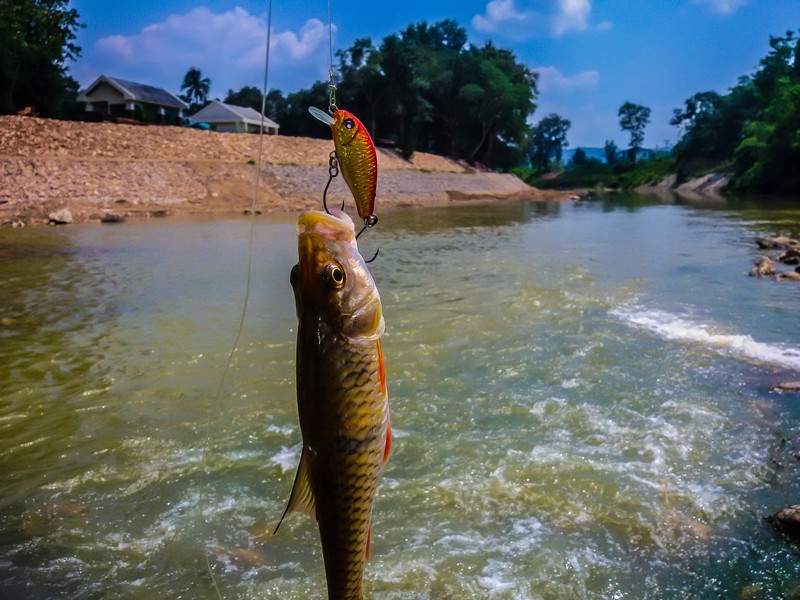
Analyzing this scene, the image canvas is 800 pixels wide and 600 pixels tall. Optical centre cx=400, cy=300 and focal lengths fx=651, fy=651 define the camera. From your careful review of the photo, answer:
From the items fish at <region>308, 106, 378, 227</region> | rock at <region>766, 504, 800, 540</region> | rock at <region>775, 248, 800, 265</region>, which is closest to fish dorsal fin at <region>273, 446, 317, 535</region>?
fish at <region>308, 106, 378, 227</region>

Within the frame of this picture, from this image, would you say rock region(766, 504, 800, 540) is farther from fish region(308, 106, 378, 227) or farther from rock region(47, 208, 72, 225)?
rock region(47, 208, 72, 225)

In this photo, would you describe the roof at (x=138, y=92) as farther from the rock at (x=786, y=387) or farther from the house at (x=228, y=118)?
the rock at (x=786, y=387)

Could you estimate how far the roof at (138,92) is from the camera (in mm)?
51250

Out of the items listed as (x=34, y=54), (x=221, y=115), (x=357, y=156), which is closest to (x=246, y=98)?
(x=221, y=115)

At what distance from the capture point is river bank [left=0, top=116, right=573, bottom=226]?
100ft

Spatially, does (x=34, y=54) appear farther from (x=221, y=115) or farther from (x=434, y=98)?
(x=434, y=98)

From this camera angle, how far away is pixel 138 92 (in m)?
52.6

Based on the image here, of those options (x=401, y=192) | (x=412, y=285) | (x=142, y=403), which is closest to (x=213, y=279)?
(x=412, y=285)

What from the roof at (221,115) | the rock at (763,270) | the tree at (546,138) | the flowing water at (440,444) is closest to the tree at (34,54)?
the roof at (221,115)

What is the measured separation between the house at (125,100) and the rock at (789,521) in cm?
5477

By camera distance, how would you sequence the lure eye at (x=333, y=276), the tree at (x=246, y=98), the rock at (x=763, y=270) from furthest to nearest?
the tree at (x=246, y=98)
the rock at (x=763, y=270)
the lure eye at (x=333, y=276)

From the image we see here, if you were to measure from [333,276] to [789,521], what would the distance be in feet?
15.1

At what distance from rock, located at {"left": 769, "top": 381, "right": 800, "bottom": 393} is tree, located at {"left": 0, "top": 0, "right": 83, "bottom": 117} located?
27.8 meters

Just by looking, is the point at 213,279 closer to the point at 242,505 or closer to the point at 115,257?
the point at 115,257
